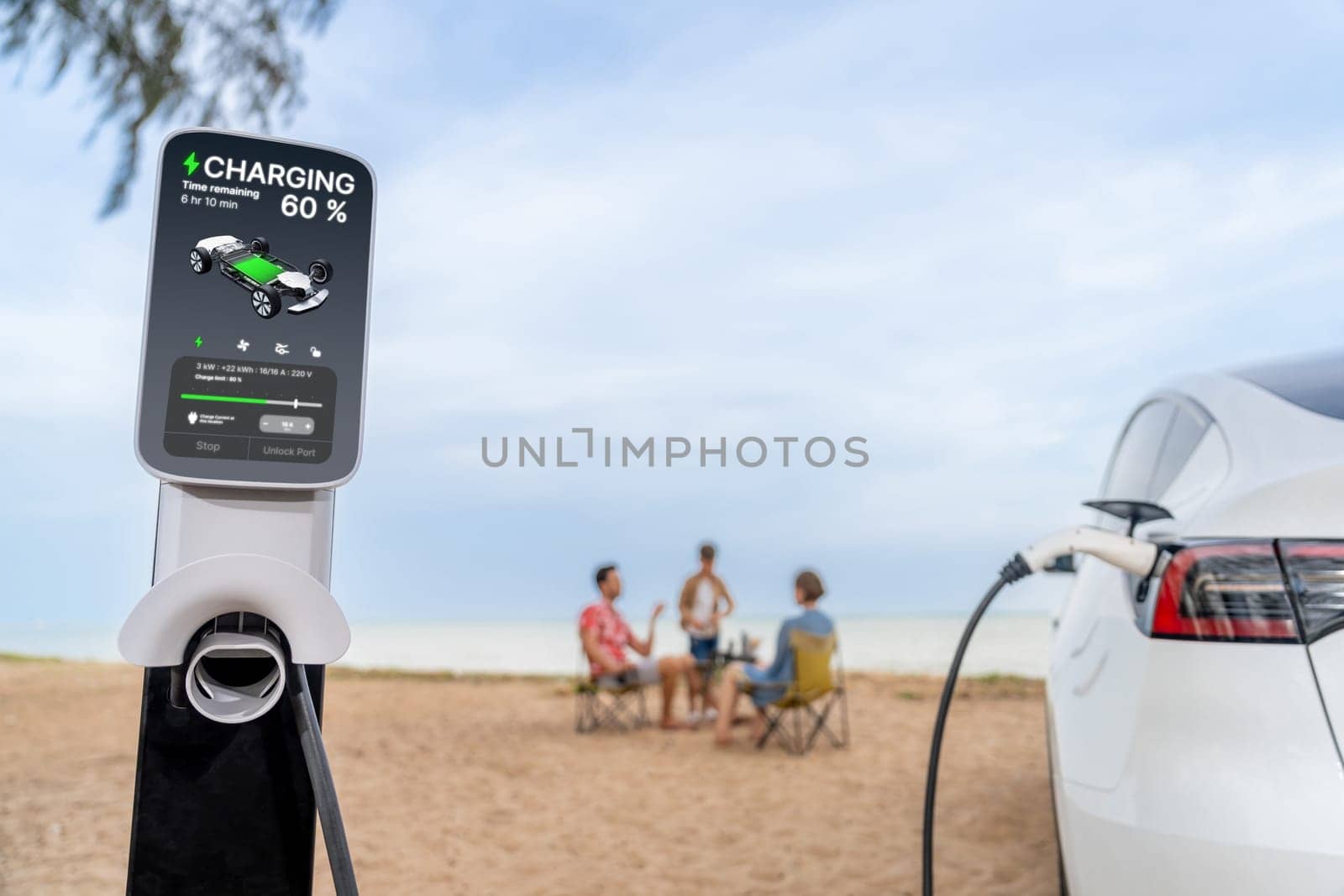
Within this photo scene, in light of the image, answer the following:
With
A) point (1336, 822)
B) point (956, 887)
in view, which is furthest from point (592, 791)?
point (1336, 822)

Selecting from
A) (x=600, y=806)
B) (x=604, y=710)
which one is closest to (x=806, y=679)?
(x=600, y=806)

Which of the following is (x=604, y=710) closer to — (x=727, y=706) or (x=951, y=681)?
(x=727, y=706)

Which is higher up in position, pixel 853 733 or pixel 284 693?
pixel 284 693

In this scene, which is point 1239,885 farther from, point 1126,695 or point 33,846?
point 33,846

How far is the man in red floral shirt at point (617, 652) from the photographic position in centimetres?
718

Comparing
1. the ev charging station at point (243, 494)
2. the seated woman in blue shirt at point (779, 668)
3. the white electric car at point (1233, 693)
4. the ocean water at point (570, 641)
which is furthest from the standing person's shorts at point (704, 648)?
the ocean water at point (570, 641)

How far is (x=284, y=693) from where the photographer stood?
1.54m

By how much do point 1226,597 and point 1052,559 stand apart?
30cm

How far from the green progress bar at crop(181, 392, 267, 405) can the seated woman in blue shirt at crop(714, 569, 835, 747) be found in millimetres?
5311

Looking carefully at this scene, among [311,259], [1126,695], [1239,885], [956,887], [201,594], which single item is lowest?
[956,887]

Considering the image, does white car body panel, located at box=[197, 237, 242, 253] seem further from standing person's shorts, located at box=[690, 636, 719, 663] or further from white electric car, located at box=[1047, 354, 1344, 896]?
standing person's shorts, located at box=[690, 636, 719, 663]

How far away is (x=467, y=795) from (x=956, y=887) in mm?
2672

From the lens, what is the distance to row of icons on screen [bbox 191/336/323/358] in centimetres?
145

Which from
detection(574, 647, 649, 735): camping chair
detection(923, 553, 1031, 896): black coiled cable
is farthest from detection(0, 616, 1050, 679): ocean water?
detection(923, 553, 1031, 896): black coiled cable
